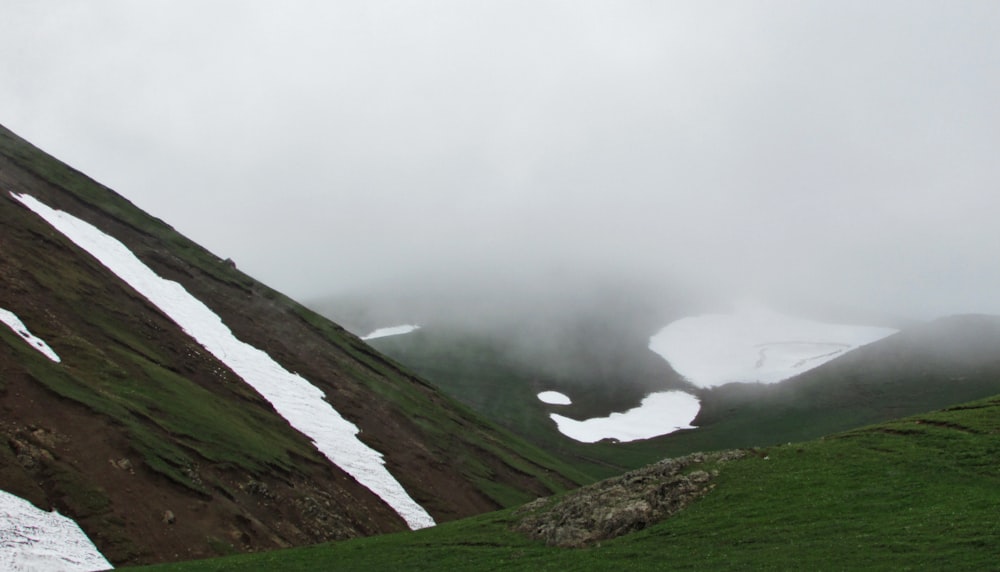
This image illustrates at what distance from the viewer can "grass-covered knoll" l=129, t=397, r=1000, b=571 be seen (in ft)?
87.0

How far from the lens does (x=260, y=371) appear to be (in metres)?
Result: 76.1

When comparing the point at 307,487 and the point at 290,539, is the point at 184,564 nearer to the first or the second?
the point at 290,539

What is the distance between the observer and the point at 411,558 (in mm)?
35312

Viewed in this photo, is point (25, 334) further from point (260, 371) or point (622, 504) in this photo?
point (622, 504)

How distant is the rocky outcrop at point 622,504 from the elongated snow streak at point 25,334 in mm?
35416

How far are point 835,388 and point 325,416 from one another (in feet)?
460

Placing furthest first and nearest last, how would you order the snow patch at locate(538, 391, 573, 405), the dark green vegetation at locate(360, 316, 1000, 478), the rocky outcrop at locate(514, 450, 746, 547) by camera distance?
the snow patch at locate(538, 391, 573, 405), the dark green vegetation at locate(360, 316, 1000, 478), the rocky outcrop at locate(514, 450, 746, 547)

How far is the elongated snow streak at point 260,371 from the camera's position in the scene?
6681 centimetres

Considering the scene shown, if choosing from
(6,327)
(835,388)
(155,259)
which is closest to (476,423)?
(155,259)

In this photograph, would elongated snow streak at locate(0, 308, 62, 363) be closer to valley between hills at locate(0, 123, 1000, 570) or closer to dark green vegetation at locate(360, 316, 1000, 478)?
valley between hills at locate(0, 123, 1000, 570)

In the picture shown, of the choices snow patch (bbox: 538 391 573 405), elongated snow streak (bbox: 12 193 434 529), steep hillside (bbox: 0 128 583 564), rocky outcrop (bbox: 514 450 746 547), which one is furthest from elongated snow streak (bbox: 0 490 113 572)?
snow patch (bbox: 538 391 573 405)

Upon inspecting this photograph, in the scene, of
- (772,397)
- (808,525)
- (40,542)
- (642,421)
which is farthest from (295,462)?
(772,397)

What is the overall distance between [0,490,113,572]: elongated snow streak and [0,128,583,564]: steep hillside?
835 millimetres

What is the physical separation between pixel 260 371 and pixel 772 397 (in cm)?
13654
